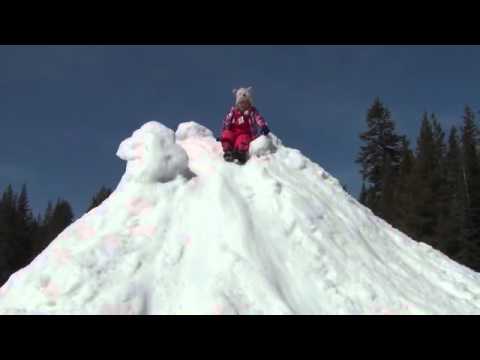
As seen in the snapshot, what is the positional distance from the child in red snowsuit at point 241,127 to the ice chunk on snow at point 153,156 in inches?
47.1

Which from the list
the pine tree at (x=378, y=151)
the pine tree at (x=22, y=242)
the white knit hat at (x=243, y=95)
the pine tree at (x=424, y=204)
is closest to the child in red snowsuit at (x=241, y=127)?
the white knit hat at (x=243, y=95)

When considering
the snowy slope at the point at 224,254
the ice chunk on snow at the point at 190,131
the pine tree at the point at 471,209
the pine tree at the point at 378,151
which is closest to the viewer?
the snowy slope at the point at 224,254

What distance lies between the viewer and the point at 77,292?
526 cm

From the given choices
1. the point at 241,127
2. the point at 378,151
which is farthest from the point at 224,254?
the point at 378,151

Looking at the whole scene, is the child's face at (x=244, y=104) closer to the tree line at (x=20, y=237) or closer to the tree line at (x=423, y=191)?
the tree line at (x=423, y=191)

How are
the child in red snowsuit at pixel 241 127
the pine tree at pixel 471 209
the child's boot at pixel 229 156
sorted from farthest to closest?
the pine tree at pixel 471 209 → the child in red snowsuit at pixel 241 127 → the child's boot at pixel 229 156

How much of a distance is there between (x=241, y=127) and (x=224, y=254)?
138 inches

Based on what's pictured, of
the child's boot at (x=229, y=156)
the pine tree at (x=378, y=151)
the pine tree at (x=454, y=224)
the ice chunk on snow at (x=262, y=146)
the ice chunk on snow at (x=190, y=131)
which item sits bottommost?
the child's boot at (x=229, y=156)

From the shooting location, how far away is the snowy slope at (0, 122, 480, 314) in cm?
537

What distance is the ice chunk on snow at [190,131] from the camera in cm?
930

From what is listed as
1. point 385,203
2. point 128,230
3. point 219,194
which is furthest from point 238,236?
point 385,203

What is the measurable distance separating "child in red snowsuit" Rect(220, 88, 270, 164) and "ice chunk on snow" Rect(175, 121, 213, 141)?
0.61m

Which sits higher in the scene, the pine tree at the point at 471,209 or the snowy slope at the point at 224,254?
the pine tree at the point at 471,209

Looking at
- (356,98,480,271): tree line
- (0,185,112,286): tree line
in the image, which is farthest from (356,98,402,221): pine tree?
(0,185,112,286): tree line
